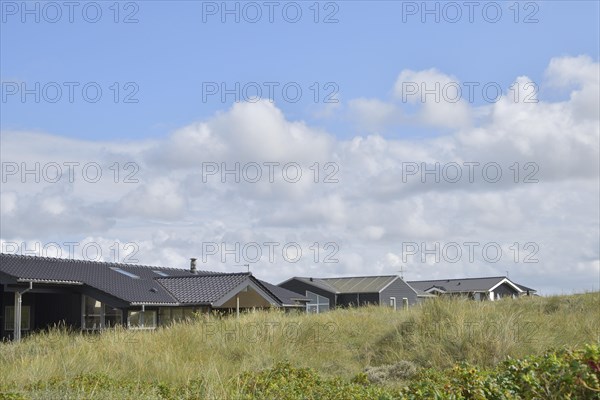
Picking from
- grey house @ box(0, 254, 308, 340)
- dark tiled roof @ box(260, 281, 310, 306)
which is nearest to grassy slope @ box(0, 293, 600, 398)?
grey house @ box(0, 254, 308, 340)

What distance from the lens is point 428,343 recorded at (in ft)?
51.1

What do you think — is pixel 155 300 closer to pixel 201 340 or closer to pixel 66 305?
pixel 66 305

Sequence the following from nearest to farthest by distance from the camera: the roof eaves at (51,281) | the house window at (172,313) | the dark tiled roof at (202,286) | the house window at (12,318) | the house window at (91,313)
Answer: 1. the roof eaves at (51,281)
2. the house window at (12,318)
3. the house window at (91,313)
4. the dark tiled roof at (202,286)
5. the house window at (172,313)

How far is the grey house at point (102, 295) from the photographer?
26281mm

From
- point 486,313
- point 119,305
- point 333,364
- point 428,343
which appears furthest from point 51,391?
point 119,305

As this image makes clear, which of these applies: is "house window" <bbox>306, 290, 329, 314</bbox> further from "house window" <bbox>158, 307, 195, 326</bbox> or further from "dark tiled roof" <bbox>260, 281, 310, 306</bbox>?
"house window" <bbox>158, 307, 195, 326</bbox>

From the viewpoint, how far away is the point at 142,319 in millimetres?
30594

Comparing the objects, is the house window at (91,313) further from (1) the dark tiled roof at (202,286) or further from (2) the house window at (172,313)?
(1) the dark tiled roof at (202,286)

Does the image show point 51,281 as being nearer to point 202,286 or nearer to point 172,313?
point 172,313

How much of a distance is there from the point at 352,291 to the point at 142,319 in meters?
27.5

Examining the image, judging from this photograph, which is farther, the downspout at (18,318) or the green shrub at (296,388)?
the downspout at (18,318)

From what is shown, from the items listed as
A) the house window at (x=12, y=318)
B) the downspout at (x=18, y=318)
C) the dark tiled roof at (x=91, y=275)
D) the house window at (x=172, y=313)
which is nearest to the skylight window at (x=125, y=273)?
the dark tiled roof at (x=91, y=275)

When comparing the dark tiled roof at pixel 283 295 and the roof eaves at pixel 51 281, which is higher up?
the roof eaves at pixel 51 281

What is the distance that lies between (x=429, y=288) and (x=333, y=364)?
48.8 meters
